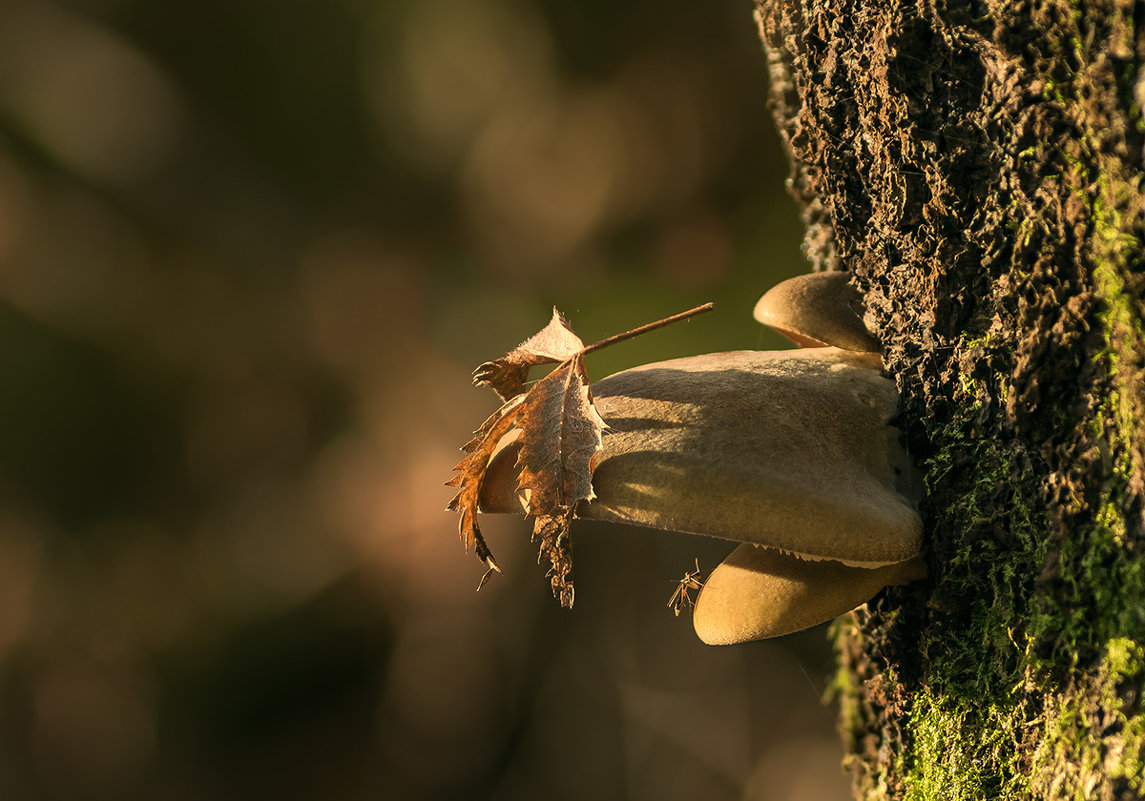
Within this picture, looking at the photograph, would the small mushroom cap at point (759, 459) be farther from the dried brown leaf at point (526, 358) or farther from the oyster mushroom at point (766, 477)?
the dried brown leaf at point (526, 358)

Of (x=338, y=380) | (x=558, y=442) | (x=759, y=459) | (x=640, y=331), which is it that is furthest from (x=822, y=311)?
(x=338, y=380)

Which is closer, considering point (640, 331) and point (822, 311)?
point (640, 331)

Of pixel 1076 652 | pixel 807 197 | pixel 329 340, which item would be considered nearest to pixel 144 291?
pixel 329 340

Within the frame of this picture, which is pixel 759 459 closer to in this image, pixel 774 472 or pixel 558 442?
pixel 774 472

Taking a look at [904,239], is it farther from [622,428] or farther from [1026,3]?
[622,428]

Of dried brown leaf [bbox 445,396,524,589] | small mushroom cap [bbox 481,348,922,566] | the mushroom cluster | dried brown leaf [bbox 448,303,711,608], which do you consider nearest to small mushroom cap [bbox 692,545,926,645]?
the mushroom cluster

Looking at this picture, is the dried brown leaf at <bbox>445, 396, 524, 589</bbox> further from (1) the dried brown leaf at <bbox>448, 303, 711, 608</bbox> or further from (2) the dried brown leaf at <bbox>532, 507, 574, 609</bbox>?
(2) the dried brown leaf at <bbox>532, 507, 574, 609</bbox>
